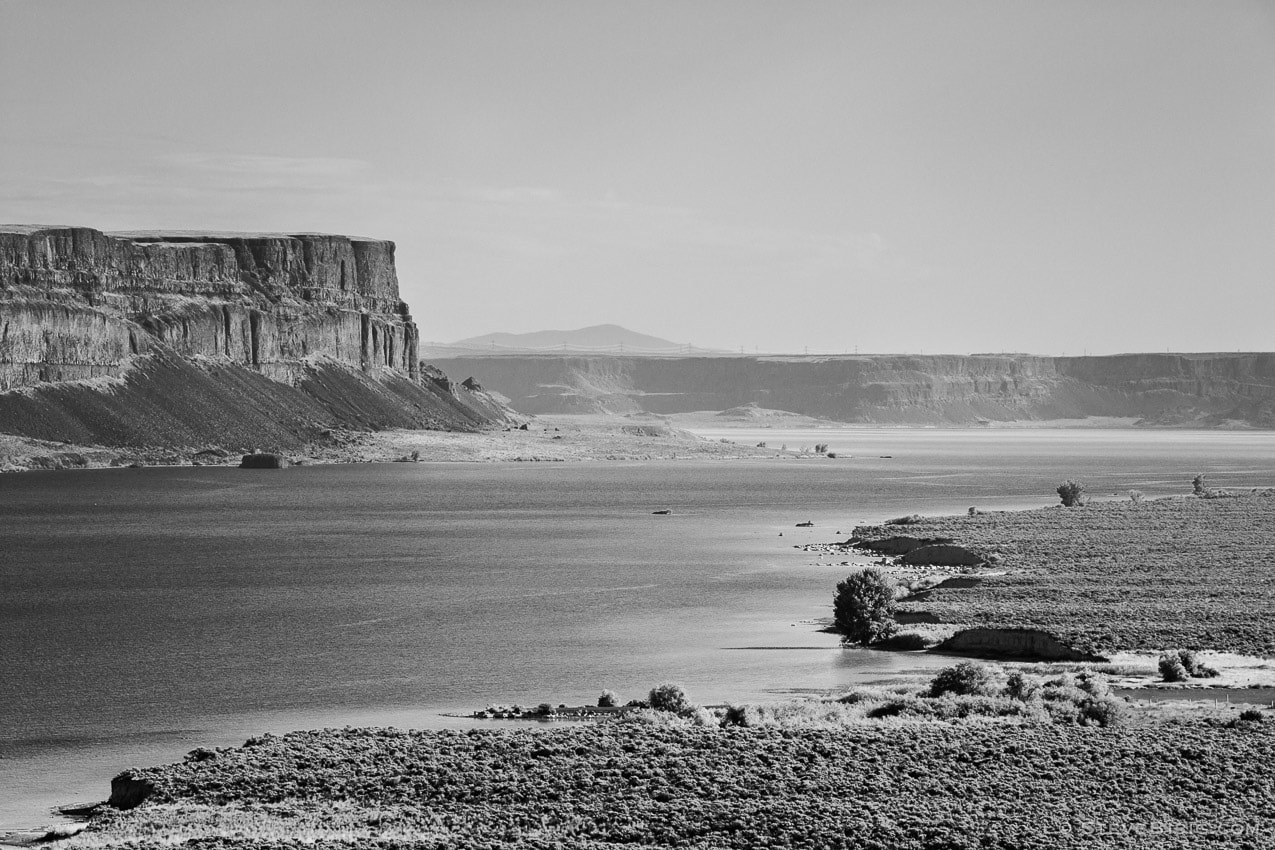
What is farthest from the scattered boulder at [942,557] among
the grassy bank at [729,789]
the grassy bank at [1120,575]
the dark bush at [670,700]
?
the grassy bank at [729,789]

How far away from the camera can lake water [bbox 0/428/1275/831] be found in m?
46.0

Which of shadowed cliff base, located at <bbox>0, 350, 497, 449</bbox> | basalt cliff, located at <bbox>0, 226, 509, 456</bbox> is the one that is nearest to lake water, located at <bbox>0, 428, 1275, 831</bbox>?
shadowed cliff base, located at <bbox>0, 350, 497, 449</bbox>

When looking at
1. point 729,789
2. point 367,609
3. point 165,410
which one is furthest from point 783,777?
point 165,410

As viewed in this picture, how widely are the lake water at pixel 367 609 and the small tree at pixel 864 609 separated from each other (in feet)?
4.04

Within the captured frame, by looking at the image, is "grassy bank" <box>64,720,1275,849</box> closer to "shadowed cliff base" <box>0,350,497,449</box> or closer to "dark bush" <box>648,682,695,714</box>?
"dark bush" <box>648,682,695,714</box>

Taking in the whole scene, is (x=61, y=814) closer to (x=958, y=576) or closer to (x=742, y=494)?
(x=958, y=576)

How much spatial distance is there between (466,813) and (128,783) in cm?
760

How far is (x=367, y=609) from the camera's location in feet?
222

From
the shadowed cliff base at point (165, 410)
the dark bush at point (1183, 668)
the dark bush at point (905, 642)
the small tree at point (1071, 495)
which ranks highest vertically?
the shadowed cliff base at point (165, 410)

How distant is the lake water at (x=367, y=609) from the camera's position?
1810 inches

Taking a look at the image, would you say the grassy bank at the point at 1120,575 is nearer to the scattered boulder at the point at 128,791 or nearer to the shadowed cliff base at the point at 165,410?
the scattered boulder at the point at 128,791

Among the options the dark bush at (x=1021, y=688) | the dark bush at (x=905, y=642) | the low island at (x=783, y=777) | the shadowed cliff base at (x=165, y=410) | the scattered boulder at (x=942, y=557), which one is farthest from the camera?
the shadowed cliff base at (x=165, y=410)

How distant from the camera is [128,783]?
34844 mm

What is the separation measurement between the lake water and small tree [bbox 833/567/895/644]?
1.23 meters
